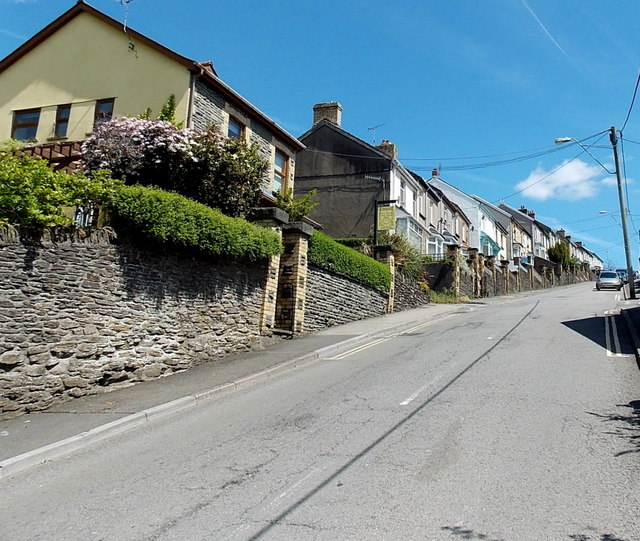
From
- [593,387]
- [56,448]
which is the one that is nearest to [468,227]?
[593,387]

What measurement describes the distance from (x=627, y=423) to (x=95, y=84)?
60.7ft

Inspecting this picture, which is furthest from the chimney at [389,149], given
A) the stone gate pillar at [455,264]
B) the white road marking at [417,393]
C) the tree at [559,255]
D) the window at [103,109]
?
the tree at [559,255]

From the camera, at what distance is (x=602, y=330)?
15.2 meters

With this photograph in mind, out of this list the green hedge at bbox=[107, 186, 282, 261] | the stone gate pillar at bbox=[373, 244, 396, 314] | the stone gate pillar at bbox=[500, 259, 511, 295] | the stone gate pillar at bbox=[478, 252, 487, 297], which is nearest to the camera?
the green hedge at bbox=[107, 186, 282, 261]

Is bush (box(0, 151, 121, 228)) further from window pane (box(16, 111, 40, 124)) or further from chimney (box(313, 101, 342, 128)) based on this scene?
chimney (box(313, 101, 342, 128))

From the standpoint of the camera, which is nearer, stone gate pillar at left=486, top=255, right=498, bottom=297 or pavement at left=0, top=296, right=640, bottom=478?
pavement at left=0, top=296, right=640, bottom=478

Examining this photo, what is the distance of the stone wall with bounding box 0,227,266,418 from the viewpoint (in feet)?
27.8

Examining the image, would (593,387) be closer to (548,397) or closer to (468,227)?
(548,397)

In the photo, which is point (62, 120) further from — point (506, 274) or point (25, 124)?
point (506, 274)

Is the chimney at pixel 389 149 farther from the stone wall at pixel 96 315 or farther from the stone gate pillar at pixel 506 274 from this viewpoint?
the stone wall at pixel 96 315

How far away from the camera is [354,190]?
31.8 metres

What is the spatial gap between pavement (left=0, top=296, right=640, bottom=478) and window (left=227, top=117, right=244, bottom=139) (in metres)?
8.25

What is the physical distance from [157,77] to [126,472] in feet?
49.1

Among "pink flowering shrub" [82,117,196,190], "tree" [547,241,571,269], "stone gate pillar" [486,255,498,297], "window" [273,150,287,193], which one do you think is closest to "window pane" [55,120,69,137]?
"pink flowering shrub" [82,117,196,190]
